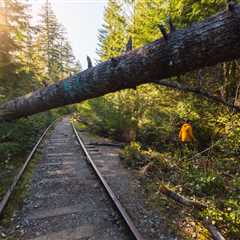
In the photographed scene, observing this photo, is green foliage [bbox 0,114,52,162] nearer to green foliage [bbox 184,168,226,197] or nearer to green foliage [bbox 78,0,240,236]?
green foliage [bbox 78,0,240,236]

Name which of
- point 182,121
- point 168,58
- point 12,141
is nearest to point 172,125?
point 182,121

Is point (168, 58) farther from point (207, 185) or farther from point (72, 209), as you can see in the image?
point (207, 185)

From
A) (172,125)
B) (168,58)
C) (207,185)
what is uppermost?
(168,58)

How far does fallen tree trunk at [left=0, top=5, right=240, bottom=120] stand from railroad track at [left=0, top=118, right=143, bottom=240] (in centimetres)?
215

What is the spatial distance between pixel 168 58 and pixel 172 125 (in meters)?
6.15

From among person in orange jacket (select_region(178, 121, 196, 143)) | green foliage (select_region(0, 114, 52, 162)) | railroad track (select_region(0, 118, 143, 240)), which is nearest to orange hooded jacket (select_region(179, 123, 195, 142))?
person in orange jacket (select_region(178, 121, 196, 143))

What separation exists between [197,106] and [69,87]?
17.0ft

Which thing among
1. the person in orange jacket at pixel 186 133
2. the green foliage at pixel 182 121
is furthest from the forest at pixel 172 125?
the person in orange jacket at pixel 186 133

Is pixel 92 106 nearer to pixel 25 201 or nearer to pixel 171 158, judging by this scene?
pixel 171 158

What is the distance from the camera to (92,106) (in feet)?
55.2

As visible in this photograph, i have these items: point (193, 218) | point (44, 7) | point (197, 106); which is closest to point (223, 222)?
point (193, 218)

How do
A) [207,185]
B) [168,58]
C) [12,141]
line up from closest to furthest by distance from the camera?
[168,58] < [207,185] < [12,141]

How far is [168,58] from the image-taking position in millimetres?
3475

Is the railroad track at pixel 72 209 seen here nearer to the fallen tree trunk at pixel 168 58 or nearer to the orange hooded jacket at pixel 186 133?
the fallen tree trunk at pixel 168 58
